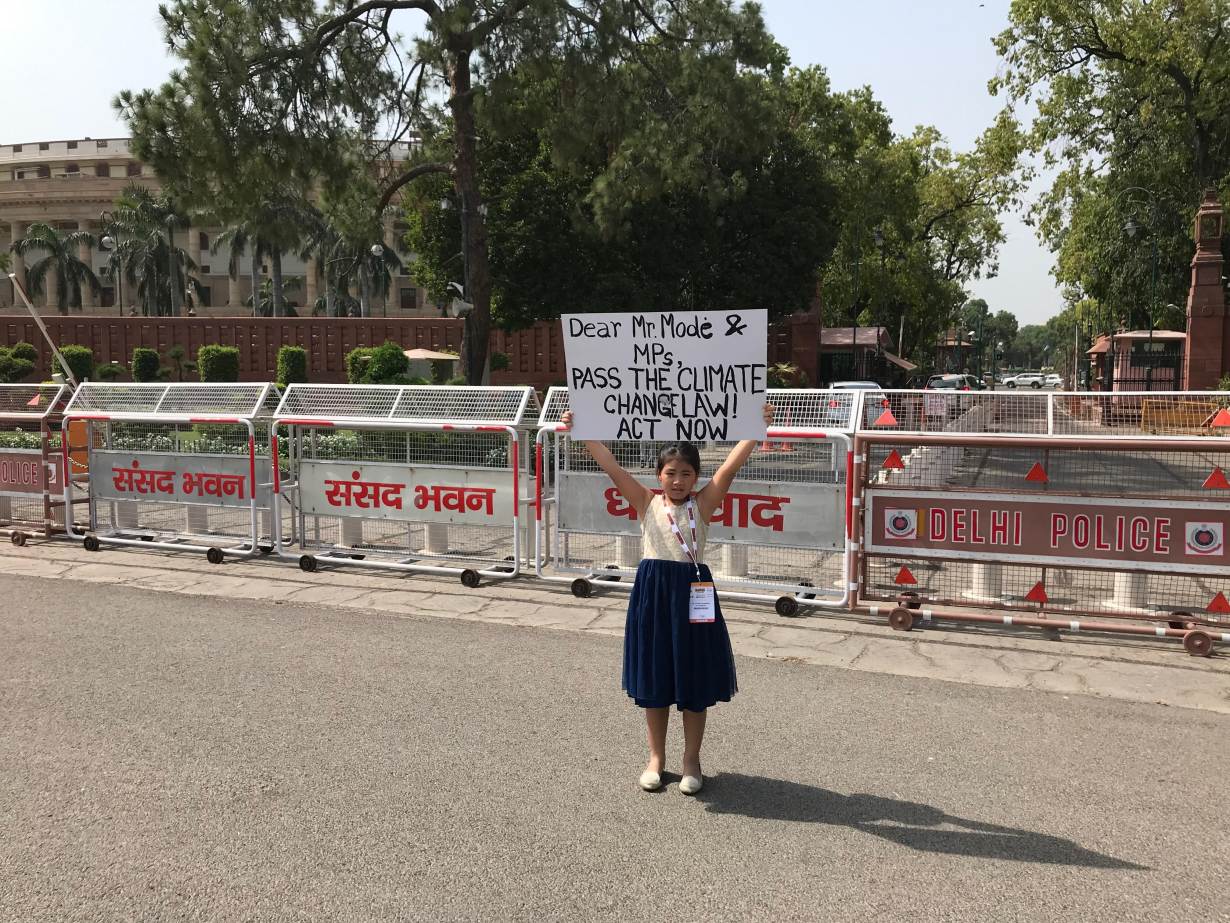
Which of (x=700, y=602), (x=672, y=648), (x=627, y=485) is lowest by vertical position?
(x=672, y=648)

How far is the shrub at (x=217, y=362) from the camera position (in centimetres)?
3325

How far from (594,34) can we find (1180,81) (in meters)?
24.3

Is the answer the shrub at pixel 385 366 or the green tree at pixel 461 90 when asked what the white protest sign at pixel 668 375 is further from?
the shrub at pixel 385 366

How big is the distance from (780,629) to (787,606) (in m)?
0.39

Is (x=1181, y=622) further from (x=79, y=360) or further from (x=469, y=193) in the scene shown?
(x=79, y=360)

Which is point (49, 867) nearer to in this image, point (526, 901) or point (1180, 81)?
point (526, 901)

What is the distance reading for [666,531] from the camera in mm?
4344

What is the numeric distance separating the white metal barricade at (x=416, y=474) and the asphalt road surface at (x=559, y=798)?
2569 millimetres

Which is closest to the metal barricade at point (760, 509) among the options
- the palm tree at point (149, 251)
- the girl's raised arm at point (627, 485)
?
the girl's raised arm at point (627, 485)

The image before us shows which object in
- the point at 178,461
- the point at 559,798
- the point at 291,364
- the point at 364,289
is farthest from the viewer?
the point at 364,289

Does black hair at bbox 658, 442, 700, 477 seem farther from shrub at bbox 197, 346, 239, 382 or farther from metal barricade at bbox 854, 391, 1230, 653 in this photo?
shrub at bbox 197, 346, 239, 382

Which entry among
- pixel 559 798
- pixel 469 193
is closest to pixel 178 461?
pixel 559 798

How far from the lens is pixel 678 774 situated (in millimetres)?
4543

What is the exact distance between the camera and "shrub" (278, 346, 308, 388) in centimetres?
3397
